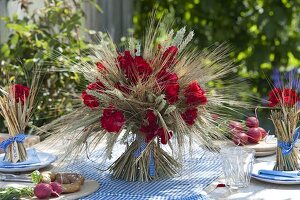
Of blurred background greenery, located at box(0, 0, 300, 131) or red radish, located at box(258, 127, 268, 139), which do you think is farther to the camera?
blurred background greenery, located at box(0, 0, 300, 131)

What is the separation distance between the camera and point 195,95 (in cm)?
200

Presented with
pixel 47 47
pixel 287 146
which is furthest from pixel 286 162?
pixel 47 47

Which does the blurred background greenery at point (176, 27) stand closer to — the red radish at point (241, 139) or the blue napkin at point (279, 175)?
the red radish at point (241, 139)

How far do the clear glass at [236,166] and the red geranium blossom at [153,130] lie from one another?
17 centimetres

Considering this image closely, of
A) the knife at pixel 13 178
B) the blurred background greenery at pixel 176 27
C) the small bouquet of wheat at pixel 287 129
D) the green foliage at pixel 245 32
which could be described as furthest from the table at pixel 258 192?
the green foliage at pixel 245 32

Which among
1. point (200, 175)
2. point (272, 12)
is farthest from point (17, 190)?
point (272, 12)

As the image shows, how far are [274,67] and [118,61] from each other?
132 inches

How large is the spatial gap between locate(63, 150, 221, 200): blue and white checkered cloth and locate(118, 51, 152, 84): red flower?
1.00ft

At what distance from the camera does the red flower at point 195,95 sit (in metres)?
2.00

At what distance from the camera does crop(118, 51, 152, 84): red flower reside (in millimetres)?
1989

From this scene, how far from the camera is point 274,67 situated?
5.23m

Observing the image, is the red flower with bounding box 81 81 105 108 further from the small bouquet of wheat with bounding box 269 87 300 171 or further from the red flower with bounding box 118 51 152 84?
the small bouquet of wheat with bounding box 269 87 300 171

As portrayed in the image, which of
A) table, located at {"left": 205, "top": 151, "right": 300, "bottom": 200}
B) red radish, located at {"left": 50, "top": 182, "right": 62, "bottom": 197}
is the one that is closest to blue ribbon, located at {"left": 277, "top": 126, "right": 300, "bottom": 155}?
table, located at {"left": 205, "top": 151, "right": 300, "bottom": 200}

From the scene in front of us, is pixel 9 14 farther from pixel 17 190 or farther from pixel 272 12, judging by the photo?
pixel 17 190
